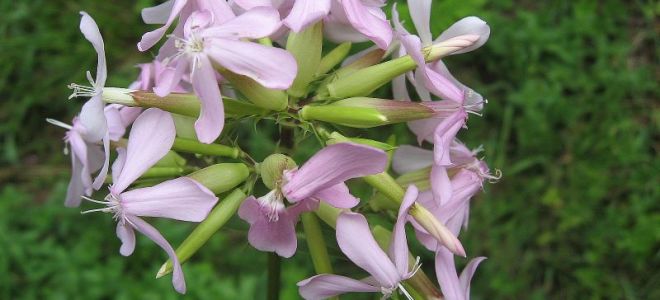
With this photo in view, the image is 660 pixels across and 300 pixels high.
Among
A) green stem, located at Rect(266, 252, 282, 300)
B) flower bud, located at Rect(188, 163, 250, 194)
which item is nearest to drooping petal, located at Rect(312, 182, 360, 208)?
flower bud, located at Rect(188, 163, 250, 194)

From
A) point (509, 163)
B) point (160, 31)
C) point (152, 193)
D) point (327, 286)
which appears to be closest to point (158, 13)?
point (160, 31)

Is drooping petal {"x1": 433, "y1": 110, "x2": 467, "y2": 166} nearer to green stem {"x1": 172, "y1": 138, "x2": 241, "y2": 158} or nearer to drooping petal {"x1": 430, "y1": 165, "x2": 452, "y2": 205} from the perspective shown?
drooping petal {"x1": 430, "y1": 165, "x2": 452, "y2": 205}

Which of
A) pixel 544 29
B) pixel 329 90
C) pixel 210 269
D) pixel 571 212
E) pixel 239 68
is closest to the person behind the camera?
pixel 239 68

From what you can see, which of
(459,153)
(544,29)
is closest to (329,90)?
(459,153)

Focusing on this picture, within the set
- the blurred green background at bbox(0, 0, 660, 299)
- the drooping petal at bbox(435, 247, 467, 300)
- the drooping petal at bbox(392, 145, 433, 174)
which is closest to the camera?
the drooping petal at bbox(435, 247, 467, 300)

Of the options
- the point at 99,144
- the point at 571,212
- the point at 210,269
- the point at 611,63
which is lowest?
the point at 210,269

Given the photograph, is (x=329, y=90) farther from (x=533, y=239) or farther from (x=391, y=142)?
(x=533, y=239)

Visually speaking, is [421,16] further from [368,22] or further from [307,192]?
[307,192]
